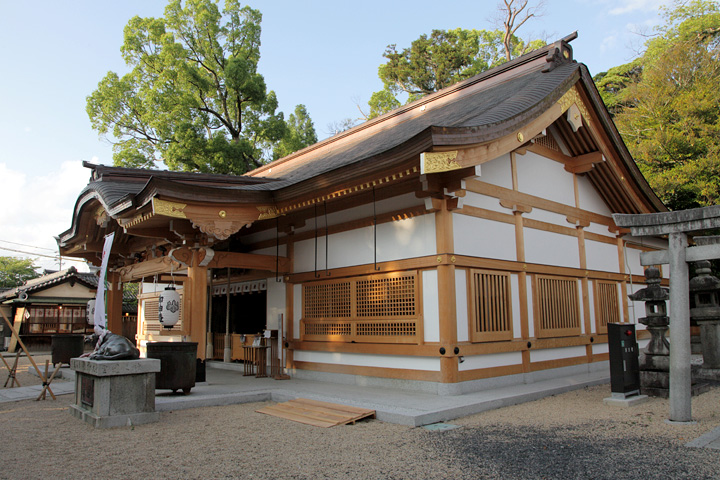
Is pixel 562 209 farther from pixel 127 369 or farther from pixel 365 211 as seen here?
pixel 127 369

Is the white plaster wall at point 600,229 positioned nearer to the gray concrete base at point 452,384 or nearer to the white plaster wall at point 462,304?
the gray concrete base at point 452,384

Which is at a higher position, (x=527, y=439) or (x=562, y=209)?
(x=562, y=209)

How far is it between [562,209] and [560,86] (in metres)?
2.49

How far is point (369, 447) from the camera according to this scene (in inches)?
186

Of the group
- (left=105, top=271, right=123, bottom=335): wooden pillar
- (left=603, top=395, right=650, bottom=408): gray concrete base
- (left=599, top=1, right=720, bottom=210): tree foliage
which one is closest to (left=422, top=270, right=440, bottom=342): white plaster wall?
(left=603, top=395, right=650, bottom=408): gray concrete base

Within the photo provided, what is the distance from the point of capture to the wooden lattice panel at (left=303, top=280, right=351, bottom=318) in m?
8.55

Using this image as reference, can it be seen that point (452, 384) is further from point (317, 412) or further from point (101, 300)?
point (101, 300)

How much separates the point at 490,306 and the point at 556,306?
207cm

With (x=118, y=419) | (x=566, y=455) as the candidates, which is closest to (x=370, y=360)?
(x=118, y=419)

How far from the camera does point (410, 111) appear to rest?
11914 millimetres

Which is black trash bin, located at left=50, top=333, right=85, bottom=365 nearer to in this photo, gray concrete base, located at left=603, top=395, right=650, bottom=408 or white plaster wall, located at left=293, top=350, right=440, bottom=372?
white plaster wall, located at left=293, top=350, right=440, bottom=372

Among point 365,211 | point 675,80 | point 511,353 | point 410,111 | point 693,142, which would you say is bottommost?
point 511,353

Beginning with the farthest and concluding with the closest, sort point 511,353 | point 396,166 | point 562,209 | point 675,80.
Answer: point 675,80 < point 562,209 < point 511,353 < point 396,166

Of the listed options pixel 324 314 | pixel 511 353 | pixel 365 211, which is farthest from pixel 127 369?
pixel 511 353
